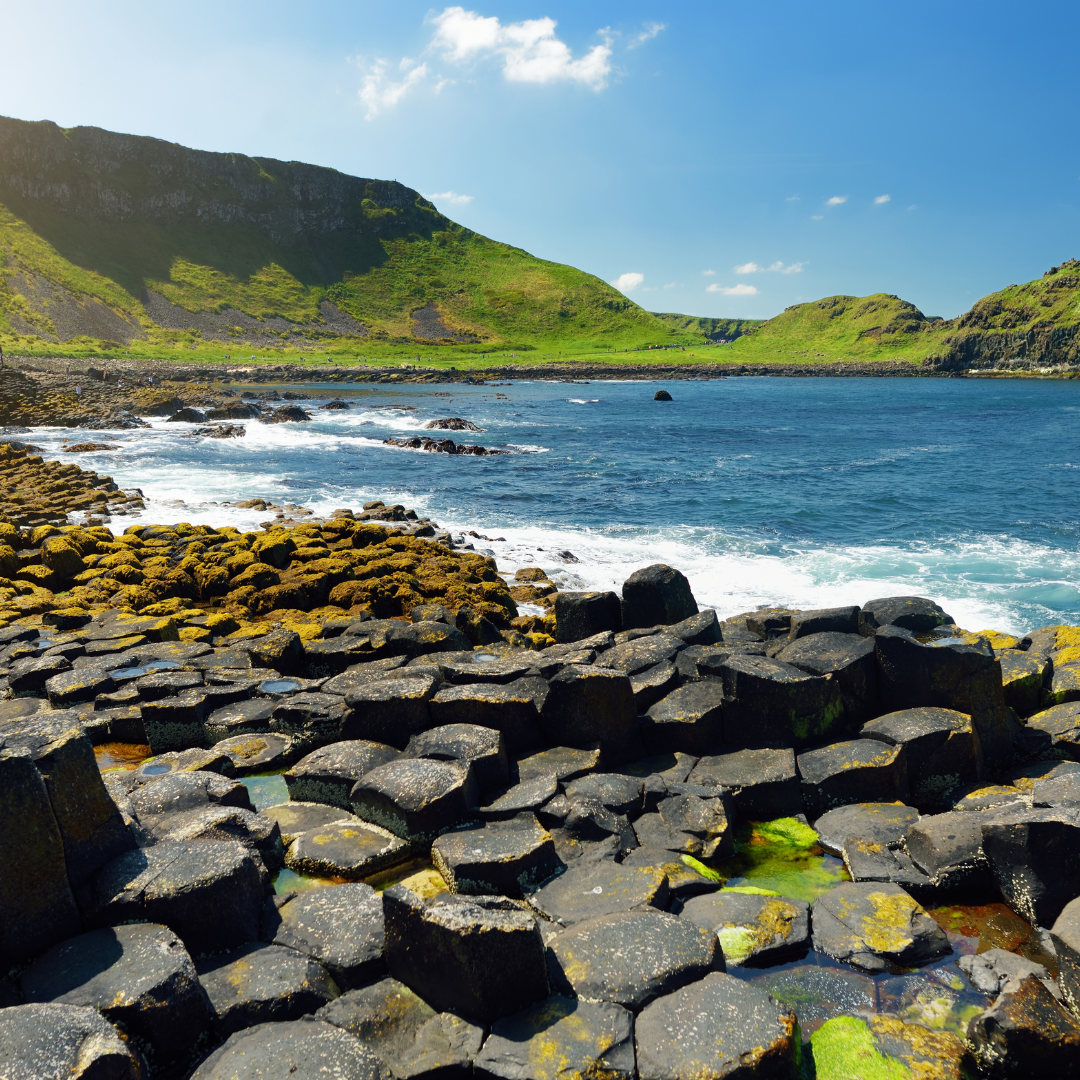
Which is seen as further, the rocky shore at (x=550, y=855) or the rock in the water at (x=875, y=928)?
the rock in the water at (x=875, y=928)

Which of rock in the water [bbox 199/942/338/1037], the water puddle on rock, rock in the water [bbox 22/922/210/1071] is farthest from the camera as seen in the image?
the water puddle on rock

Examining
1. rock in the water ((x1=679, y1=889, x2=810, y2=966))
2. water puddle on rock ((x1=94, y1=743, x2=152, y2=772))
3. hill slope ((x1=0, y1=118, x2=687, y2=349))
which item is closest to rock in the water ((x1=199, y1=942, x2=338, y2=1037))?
rock in the water ((x1=679, y1=889, x2=810, y2=966))

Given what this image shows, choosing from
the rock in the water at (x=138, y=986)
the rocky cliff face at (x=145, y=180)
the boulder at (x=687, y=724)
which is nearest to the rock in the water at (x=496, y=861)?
the rock in the water at (x=138, y=986)

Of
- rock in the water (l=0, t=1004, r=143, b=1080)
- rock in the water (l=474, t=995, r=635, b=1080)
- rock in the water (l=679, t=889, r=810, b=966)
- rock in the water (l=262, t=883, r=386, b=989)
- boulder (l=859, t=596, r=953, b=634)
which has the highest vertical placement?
boulder (l=859, t=596, r=953, b=634)

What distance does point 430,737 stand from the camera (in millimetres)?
6777

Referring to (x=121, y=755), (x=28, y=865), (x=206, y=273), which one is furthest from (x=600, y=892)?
(x=206, y=273)

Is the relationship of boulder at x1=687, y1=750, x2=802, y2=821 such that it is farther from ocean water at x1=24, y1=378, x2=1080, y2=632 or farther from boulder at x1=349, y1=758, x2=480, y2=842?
ocean water at x1=24, y1=378, x2=1080, y2=632

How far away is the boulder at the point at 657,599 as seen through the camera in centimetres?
1054

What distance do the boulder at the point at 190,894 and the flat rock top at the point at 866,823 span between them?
15.1ft

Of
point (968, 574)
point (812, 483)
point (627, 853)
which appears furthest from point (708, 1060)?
point (812, 483)

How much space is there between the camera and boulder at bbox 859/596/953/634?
862cm

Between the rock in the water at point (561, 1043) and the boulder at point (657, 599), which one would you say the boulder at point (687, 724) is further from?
the rock in the water at point (561, 1043)

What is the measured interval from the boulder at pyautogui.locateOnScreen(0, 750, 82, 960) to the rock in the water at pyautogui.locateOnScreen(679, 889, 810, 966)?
3933 millimetres

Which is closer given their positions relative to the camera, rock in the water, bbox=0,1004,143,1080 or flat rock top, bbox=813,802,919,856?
rock in the water, bbox=0,1004,143,1080
